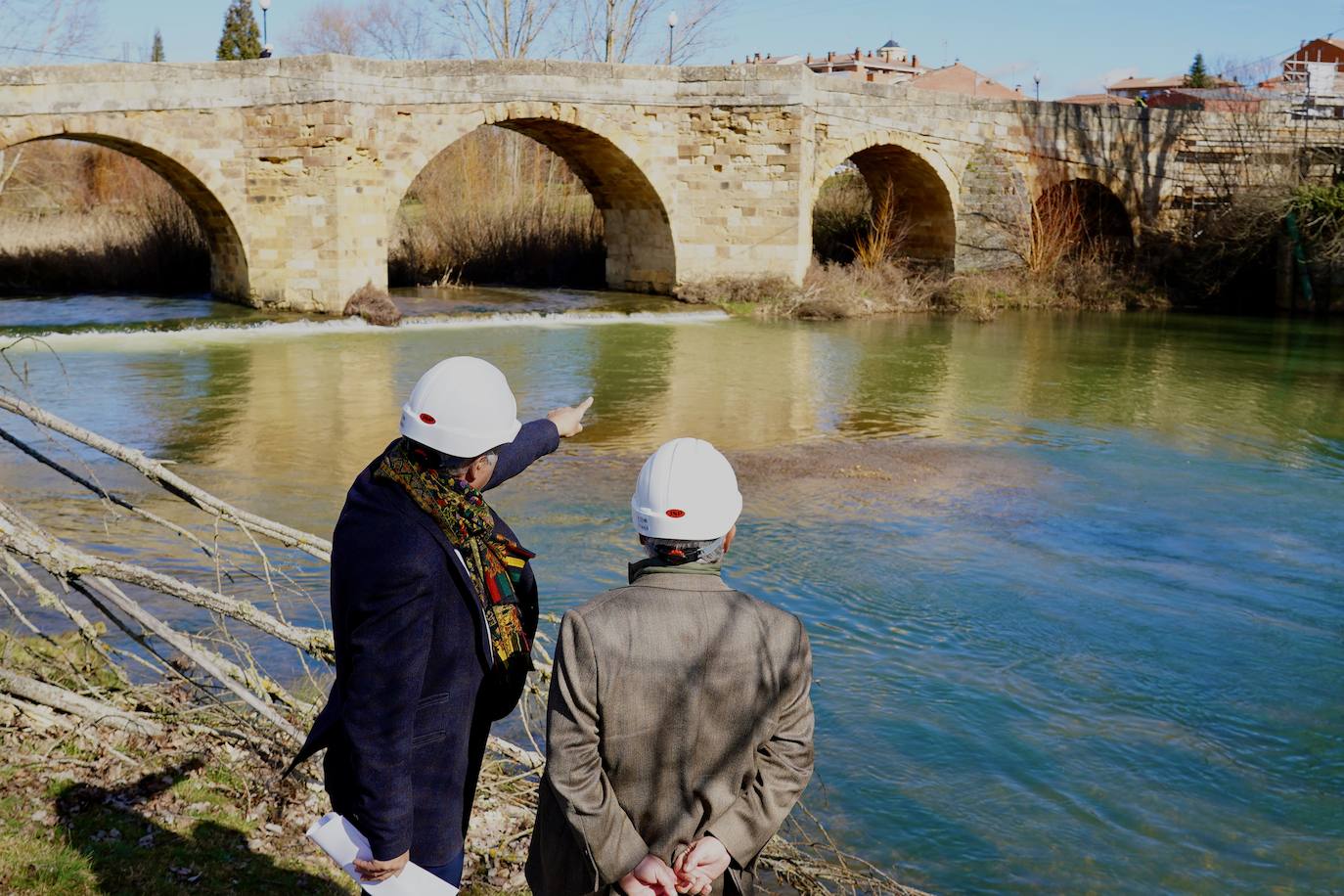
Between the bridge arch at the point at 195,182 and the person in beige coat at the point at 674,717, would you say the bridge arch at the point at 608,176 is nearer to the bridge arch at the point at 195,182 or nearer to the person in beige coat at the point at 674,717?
the bridge arch at the point at 195,182

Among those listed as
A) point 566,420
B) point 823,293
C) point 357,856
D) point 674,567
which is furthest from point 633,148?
point 357,856

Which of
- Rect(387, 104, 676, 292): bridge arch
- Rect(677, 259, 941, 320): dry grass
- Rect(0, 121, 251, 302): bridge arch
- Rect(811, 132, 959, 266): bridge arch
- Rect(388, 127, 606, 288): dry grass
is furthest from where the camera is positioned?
Rect(388, 127, 606, 288): dry grass

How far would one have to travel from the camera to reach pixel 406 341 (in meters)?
17.3

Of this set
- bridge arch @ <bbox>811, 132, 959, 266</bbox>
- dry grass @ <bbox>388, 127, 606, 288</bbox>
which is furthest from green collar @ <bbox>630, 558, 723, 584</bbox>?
dry grass @ <bbox>388, 127, 606, 288</bbox>

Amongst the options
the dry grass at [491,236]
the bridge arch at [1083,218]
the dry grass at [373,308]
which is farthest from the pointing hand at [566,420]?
the bridge arch at [1083,218]

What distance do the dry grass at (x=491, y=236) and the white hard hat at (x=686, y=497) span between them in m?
22.4

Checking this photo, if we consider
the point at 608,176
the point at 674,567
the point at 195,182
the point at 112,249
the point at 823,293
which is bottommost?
the point at 674,567

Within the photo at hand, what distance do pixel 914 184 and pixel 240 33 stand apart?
87.9ft

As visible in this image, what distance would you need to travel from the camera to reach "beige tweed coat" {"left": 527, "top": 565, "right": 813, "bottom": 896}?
7.69 ft

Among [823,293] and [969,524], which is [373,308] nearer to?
[823,293]

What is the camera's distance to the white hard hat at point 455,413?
251 cm

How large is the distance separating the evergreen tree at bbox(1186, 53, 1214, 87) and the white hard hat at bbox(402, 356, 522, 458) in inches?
2033

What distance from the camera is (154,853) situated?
3.41 m

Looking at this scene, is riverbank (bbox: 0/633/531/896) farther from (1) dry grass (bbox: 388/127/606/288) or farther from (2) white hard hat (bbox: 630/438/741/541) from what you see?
(1) dry grass (bbox: 388/127/606/288)
